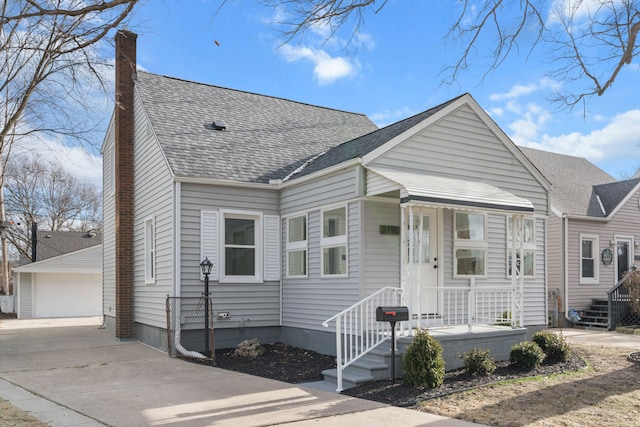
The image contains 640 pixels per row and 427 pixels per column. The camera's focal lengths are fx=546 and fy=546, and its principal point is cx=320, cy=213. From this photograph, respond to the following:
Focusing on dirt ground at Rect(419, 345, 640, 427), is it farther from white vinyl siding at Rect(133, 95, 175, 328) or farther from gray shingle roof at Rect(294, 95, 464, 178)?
white vinyl siding at Rect(133, 95, 175, 328)

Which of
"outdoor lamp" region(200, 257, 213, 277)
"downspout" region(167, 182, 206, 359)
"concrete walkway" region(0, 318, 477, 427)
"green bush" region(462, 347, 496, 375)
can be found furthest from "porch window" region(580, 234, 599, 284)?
"concrete walkway" region(0, 318, 477, 427)

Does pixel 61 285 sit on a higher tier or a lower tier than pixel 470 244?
lower

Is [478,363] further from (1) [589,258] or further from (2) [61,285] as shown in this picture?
(2) [61,285]

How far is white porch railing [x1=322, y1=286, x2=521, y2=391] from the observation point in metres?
8.16

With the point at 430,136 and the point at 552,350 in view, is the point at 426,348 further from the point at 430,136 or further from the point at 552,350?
the point at 430,136

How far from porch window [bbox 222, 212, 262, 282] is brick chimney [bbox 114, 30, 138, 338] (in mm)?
3480

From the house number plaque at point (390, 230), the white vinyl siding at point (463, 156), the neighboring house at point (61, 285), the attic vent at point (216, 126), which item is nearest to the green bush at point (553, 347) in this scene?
the house number plaque at point (390, 230)

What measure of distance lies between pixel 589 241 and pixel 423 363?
12974mm

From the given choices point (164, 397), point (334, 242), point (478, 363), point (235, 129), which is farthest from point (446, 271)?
point (235, 129)

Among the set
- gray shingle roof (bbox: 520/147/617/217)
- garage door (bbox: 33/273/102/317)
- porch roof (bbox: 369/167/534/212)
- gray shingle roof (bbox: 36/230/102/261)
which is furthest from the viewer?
gray shingle roof (bbox: 36/230/102/261)

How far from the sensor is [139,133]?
13516 mm

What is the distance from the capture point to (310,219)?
36.5 feet

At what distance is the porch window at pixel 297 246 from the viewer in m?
11.4

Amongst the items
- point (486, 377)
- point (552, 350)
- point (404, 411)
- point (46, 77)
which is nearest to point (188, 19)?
point (46, 77)
